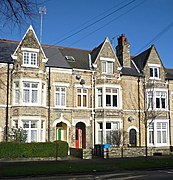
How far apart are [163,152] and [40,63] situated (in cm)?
1633

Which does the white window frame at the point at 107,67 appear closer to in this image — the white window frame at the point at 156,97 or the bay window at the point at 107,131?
the white window frame at the point at 156,97

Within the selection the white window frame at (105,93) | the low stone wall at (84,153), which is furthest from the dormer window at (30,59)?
the low stone wall at (84,153)

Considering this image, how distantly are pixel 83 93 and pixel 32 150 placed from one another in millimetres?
8881

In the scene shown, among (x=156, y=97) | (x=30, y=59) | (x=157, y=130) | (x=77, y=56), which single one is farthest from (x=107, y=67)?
(x=157, y=130)

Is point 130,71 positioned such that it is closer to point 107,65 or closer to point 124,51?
point 124,51

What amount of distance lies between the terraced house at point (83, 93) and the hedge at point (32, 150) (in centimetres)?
260

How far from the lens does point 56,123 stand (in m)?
30.4

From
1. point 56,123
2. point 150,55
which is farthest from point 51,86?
point 150,55

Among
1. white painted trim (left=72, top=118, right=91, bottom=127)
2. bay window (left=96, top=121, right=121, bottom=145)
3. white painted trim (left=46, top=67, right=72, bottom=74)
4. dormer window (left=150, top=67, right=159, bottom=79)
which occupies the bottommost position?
bay window (left=96, top=121, right=121, bottom=145)

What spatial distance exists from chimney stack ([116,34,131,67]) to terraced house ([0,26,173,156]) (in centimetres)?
1

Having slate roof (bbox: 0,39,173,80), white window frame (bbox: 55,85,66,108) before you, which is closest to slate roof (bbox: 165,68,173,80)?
slate roof (bbox: 0,39,173,80)

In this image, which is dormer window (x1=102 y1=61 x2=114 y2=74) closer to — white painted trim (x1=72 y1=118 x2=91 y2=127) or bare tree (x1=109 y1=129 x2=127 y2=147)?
white painted trim (x1=72 y1=118 x2=91 y2=127)

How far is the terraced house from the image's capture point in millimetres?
28828

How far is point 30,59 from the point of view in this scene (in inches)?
1168
